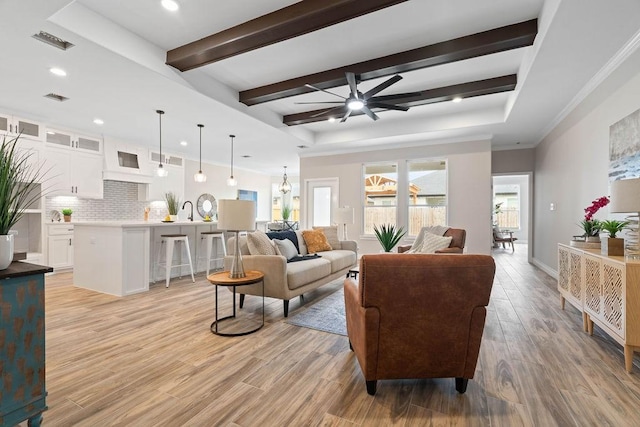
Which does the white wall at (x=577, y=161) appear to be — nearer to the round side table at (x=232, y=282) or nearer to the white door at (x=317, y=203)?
the round side table at (x=232, y=282)

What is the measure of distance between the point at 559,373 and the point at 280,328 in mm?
2234

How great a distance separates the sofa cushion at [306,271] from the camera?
3238 mm

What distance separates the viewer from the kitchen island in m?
4.00

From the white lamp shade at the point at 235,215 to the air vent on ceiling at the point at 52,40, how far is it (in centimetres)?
215

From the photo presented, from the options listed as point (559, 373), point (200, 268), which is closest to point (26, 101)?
point (200, 268)

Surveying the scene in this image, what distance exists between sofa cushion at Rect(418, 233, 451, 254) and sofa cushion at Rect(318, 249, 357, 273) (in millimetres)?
1094

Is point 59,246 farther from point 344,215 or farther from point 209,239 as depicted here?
point 344,215

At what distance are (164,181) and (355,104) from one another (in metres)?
5.75

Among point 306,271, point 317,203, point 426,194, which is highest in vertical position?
point 426,194

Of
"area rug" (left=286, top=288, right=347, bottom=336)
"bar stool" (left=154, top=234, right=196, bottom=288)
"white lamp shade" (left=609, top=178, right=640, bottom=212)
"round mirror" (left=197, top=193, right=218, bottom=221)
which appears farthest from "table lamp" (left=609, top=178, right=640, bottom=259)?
"round mirror" (left=197, top=193, right=218, bottom=221)

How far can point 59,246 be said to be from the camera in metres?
5.46

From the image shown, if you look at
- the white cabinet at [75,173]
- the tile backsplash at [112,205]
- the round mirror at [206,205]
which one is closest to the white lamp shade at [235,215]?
the white cabinet at [75,173]

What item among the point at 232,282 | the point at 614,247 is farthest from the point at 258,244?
the point at 614,247

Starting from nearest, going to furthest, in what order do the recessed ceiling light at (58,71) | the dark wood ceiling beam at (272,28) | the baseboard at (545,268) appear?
1. the dark wood ceiling beam at (272,28)
2. the recessed ceiling light at (58,71)
3. the baseboard at (545,268)
